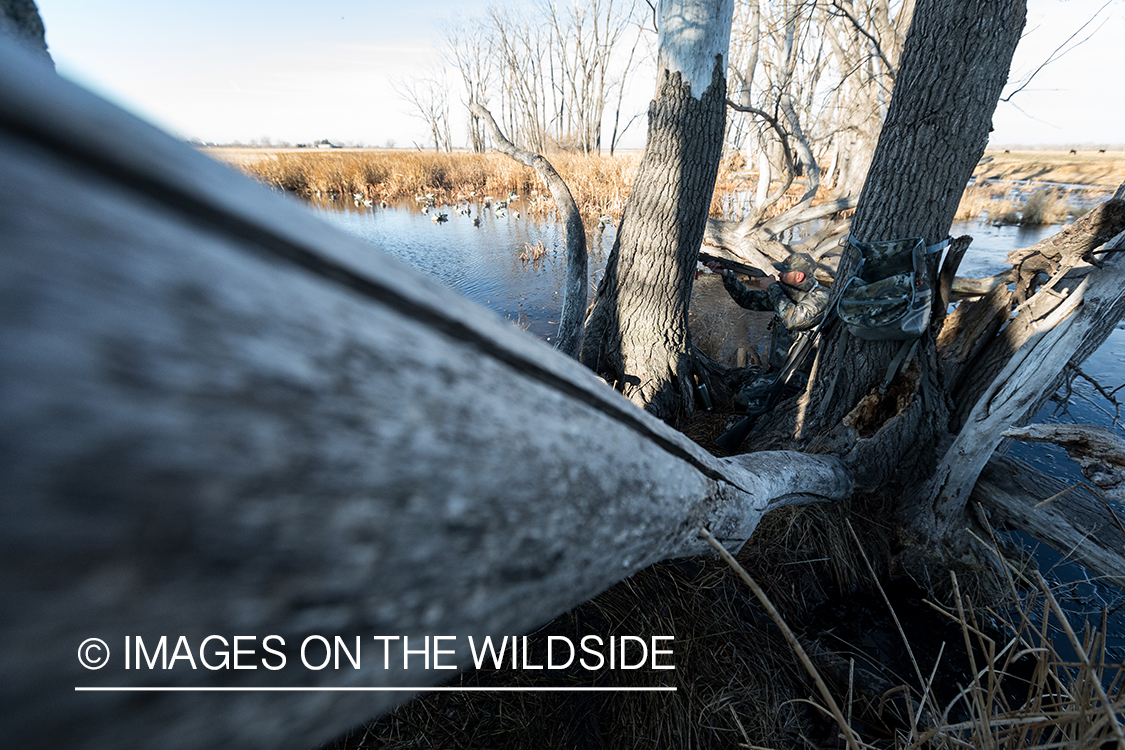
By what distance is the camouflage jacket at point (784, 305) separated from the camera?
3156mm

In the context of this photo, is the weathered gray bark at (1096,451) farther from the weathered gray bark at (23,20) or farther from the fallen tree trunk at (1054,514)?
the weathered gray bark at (23,20)

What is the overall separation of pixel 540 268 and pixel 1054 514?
7252 mm

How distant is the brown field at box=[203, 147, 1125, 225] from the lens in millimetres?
12156

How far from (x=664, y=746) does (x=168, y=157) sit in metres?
2.17

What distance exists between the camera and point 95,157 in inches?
9.5

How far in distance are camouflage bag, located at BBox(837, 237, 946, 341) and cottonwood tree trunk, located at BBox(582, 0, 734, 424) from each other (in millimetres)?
1245

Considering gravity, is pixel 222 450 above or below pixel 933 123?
below

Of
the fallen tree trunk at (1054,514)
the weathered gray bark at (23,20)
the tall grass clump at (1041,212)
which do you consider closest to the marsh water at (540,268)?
the fallen tree trunk at (1054,514)

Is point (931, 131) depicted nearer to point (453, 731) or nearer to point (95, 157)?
point (95, 157)

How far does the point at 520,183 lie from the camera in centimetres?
1683

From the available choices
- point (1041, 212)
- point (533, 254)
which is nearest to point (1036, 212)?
point (1041, 212)

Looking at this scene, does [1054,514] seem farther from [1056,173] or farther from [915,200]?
[1056,173]

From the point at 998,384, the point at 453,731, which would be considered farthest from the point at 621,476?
the point at 998,384

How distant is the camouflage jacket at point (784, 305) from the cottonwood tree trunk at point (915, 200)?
54cm
